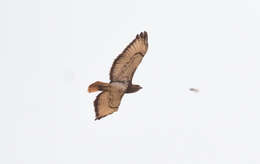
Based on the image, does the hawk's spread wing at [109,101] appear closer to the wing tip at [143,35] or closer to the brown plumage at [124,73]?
the brown plumage at [124,73]

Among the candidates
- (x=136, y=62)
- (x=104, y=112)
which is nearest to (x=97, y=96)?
(x=104, y=112)

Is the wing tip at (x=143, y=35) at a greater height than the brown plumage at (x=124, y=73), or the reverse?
the wing tip at (x=143, y=35)

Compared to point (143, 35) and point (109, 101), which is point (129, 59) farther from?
point (109, 101)

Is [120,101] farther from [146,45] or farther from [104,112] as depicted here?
[146,45]

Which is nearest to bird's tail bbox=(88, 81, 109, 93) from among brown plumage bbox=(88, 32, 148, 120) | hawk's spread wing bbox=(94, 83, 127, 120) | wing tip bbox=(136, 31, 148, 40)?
brown plumage bbox=(88, 32, 148, 120)

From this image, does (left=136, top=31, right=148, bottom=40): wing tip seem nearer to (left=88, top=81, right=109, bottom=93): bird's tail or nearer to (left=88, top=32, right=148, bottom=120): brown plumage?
(left=88, top=32, right=148, bottom=120): brown plumage

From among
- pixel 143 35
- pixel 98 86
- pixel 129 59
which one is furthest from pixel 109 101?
pixel 143 35

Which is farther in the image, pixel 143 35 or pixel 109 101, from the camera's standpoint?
pixel 109 101

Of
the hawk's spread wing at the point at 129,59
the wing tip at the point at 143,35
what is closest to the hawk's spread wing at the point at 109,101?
the hawk's spread wing at the point at 129,59
